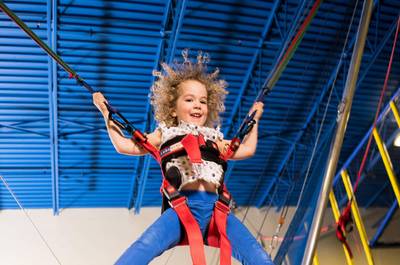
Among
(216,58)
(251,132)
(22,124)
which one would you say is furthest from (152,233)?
(22,124)

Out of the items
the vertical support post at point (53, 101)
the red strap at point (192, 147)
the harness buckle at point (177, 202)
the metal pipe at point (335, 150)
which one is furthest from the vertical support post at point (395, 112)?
the vertical support post at point (53, 101)

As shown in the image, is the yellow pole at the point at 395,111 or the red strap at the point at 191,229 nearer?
the red strap at the point at 191,229

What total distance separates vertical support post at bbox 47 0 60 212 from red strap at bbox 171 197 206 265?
177 inches

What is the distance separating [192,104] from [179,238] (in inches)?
28.7

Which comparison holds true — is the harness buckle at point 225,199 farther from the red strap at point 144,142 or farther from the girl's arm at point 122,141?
the girl's arm at point 122,141

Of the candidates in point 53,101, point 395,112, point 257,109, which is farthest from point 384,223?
point 53,101

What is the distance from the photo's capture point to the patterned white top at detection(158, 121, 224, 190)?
1.89m

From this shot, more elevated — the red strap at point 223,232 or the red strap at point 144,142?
the red strap at point 144,142

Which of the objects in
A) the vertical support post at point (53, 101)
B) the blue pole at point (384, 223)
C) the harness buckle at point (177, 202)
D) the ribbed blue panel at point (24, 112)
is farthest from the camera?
the ribbed blue panel at point (24, 112)

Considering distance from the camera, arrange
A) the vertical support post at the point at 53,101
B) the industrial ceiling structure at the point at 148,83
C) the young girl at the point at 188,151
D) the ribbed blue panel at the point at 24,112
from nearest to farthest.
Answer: the young girl at the point at 188,151 < the vertical support post at the point at 53,101 < the ribbed blue panel at the point at 24,112 < the industrial ceiling structure at the point at 148,83

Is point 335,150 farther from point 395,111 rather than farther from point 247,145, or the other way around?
point 395,111

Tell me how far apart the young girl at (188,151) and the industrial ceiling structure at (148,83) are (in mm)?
2826

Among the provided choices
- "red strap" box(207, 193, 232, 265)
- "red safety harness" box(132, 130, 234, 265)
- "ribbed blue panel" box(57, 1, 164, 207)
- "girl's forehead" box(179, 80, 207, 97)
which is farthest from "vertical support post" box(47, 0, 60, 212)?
"red strap" box(207, 193, 232, 265)

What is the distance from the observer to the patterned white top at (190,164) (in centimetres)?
189
